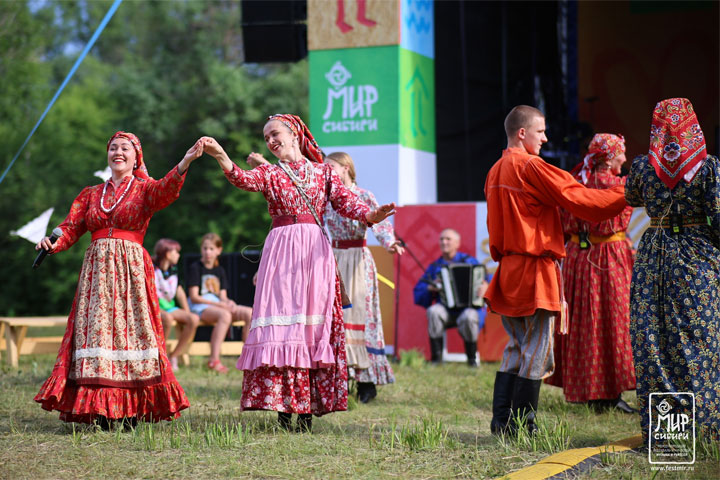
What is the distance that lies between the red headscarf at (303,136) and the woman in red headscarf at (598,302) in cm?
194

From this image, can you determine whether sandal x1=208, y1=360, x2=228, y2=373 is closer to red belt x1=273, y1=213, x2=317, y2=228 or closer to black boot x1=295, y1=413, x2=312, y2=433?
black boot x1=295, y1=413, x2=312, y2=433

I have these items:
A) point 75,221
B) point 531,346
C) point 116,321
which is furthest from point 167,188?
point 531,346

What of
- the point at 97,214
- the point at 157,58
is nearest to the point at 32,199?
the point at 157,58

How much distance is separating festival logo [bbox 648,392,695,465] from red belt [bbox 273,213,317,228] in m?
2.06

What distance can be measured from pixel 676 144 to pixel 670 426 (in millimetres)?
1374

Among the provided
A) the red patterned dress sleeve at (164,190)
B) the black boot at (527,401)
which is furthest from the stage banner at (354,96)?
the black boot at (527,401)

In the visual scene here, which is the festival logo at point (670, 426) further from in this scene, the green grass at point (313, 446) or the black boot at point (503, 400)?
the black boot at point (503, 400)

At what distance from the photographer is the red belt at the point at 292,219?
5055 mm

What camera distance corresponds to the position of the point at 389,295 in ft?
31.7

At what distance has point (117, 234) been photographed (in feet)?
16.9

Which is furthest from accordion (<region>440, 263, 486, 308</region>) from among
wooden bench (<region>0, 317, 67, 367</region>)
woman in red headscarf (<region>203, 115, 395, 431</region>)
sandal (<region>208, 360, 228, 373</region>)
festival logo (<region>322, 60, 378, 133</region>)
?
woman in red headscarf (<region>203, 115, 395, 431</region>)

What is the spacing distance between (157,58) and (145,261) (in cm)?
2357

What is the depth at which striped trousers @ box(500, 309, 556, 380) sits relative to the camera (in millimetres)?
4695

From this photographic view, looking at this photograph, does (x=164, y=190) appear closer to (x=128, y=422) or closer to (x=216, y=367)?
(x=128, y=422)
